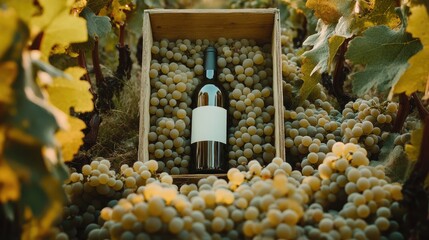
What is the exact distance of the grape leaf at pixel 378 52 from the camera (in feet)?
4.64

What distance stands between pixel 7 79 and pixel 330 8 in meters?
1.18

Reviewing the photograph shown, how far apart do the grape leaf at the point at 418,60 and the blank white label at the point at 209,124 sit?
21.1 inches

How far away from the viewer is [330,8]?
1749 mm

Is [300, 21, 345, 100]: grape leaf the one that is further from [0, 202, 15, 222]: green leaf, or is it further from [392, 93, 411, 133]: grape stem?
[0, 202, 15, 222]: green leaf

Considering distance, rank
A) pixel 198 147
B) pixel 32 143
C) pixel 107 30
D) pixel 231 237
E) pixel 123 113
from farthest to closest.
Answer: pixel 123 113
pixel 107 30
pixel 198 147
pixel 231 237
pixel 32 143

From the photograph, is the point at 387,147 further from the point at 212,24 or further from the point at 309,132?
the point at 212,24

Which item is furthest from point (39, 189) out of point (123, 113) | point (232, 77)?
point (123, 113)

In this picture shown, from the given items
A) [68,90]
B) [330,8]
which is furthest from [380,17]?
[68,90]

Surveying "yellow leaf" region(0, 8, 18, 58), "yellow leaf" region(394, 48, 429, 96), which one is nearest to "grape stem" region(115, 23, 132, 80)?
"yellow leaf" region(394, 48, 429, 96)

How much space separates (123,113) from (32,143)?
1.30 metres

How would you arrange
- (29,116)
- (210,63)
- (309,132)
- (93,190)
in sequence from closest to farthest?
1. (29,116)
2. (93,190)
3. (309,132)
4. (210,63)

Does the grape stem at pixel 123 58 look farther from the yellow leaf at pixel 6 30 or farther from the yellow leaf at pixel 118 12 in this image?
the yellow leaf at pixel 6 30

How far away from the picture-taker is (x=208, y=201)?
42.8 inches

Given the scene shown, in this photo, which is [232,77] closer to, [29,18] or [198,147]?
[198,147]
